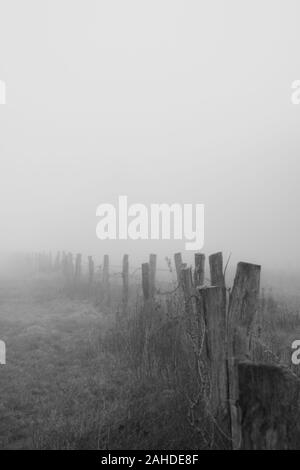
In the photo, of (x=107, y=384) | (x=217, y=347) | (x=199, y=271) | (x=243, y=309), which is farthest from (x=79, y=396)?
(x=243, y=309)

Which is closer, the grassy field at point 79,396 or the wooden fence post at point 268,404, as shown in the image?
the wooden fence post at point 268,404

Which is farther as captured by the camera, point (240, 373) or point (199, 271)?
point (199, 271)

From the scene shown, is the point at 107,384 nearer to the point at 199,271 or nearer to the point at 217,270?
the point at 199,271

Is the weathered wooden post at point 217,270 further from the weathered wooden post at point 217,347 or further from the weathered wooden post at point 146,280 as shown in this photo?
the weathered wooden post at point 146,280

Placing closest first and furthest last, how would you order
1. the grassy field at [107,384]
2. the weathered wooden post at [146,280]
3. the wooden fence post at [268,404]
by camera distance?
the wooden fence post at [268,404], the grassy field at [107,384], the weathered wooden post at [146,280]

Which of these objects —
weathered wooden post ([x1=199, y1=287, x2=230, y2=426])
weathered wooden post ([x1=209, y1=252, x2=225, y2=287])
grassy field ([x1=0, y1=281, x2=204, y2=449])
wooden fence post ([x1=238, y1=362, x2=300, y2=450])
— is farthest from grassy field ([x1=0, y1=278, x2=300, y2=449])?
wooden fence post ([x1=238, y1=362, x2=300, y2=450])

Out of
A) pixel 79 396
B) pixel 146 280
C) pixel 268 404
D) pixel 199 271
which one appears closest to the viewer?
pixel 268 404

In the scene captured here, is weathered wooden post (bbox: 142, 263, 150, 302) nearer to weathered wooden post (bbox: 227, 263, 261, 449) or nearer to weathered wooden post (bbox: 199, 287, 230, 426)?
weathered wooden post (bbox: 199, 287, 230, 426)

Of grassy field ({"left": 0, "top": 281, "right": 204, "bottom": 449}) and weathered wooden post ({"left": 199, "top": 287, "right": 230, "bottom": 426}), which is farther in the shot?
grassy field ({"left": 0, "top": 281, "right": 204, "bottom": 449})

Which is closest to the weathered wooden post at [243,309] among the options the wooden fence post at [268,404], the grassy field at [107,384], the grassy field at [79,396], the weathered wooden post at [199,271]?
the grassy field at [107,384]

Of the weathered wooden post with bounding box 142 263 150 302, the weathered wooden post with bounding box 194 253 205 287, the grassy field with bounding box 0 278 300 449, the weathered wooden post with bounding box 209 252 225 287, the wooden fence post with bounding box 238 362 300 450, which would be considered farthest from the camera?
the weathered wooden post with bounding box 142 263 150 302

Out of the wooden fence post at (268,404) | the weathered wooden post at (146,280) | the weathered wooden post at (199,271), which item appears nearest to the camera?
the wooden fence post at (268,404)

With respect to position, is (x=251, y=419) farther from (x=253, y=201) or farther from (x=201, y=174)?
(x=201, y=174)

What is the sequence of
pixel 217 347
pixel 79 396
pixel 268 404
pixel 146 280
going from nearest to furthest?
pixel 268 404 → pixel 217 347 → pixel 79 396 → pixel 146 280
